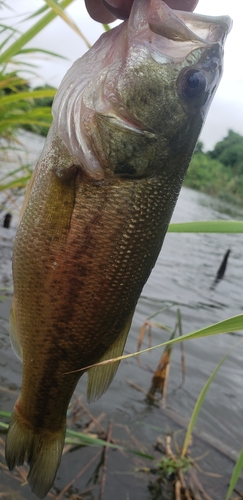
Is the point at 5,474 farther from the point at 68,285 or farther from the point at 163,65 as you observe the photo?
the point at 163,65

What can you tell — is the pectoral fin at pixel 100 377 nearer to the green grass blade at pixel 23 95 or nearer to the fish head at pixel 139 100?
the fish head at pixel 139 100

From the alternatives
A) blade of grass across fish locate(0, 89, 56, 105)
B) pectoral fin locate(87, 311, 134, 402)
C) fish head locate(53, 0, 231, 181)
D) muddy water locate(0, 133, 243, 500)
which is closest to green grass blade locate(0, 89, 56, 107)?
blade of grass across fish locate(0, 89, 56, 105)

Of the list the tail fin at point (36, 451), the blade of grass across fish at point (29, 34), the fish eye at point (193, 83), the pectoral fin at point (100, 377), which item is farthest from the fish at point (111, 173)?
the blade of grass across fish at point (29, 34)

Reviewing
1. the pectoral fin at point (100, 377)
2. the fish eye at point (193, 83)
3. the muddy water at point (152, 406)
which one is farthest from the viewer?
the muddy water at point (152, 406)

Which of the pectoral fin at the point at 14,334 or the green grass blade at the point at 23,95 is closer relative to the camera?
the pectoral fin at the point at 14,334

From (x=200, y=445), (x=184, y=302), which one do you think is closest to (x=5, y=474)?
(x=200, y=445)

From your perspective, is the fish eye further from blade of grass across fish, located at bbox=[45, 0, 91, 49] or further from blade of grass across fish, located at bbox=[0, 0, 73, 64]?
blade of grass across fish, located at bbox=[0, 0, 73, 64]

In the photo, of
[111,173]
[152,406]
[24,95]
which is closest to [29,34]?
[24,95]

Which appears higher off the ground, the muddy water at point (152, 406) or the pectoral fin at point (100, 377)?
the pectoral fin at point (100, 377)
